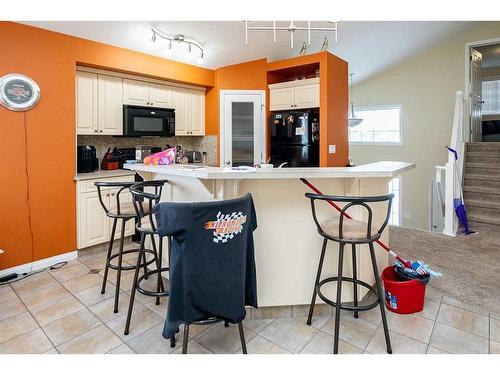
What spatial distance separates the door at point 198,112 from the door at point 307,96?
5.21 ft

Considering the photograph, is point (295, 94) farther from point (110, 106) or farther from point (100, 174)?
point (100, 174)

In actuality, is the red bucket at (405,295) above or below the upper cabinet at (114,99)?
below

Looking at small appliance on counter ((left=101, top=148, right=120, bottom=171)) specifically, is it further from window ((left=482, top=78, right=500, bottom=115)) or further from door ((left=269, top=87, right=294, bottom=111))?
window ((left=482, top=78, right=500, bottom=115))

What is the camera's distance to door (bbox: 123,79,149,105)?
420cm

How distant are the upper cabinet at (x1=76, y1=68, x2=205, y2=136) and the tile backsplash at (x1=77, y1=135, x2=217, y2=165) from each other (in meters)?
0.35

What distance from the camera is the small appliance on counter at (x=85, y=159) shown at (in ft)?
12.6

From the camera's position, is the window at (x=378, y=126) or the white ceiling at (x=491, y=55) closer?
the white ceiling at (x=491, y=55)

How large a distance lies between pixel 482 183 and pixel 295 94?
3.17 metres

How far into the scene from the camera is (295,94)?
4566 millimetres

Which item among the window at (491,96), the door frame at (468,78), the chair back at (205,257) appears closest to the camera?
the chair back at (205,257)

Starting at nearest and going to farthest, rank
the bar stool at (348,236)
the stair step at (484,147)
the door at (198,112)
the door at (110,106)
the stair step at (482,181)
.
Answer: the bar stool at (348,236), the door at (110,106), the stair step at (482,181), the door at (198,112), the stair step at (484,147)

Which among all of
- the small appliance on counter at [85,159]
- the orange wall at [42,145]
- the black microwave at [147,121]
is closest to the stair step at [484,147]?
the black microwave at [147,121]

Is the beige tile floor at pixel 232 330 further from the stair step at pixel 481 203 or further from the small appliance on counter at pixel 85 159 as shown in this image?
the stair step at pixel 481 203

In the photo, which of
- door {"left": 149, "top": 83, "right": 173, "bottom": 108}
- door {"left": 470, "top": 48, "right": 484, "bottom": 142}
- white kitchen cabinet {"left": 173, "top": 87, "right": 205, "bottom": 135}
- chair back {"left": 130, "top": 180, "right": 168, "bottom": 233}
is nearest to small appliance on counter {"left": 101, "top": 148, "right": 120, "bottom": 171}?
door {"left": 149, "top": 83, "right": 173, "bottom": 108}
